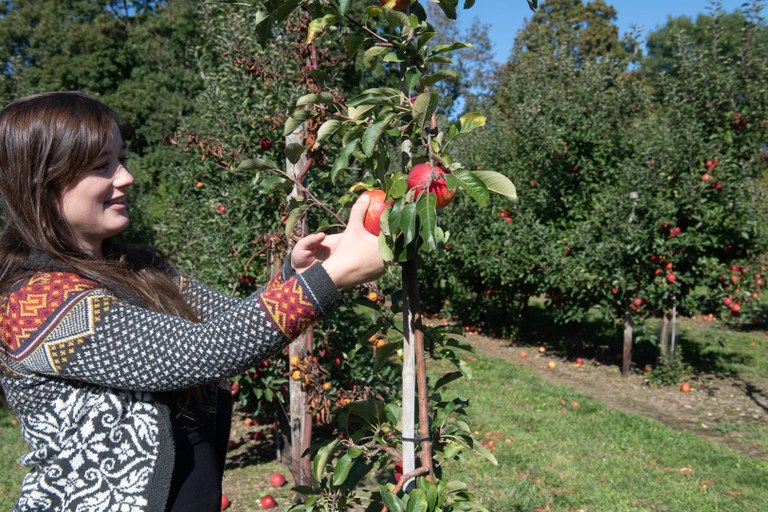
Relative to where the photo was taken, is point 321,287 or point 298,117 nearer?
point 321,287

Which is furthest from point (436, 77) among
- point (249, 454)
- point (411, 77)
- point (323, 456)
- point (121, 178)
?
point (249, 454)

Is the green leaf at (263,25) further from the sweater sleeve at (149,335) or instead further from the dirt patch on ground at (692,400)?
the dirt patch on ground at (692,400)

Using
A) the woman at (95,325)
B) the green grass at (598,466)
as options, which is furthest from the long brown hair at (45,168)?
the green grass at (598,466)

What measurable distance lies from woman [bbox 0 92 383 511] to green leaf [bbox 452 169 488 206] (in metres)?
0.20

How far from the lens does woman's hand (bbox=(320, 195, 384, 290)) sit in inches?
42.4

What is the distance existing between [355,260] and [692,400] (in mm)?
5990

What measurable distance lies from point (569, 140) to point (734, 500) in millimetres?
4658

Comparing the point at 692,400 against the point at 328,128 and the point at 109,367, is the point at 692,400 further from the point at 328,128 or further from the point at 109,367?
the point at 109,367

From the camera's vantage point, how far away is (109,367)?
105 cm

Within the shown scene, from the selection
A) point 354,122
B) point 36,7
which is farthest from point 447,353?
point 36,7

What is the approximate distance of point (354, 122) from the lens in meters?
1.37

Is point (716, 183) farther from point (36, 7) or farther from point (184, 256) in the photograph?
point (36, 7)

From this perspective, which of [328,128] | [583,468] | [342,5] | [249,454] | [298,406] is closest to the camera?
[342,5]

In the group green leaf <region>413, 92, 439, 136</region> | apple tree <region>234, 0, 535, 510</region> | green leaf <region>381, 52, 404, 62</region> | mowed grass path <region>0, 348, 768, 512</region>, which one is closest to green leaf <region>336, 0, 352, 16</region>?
apple tree <region>234, 0, 535, 510</region>
